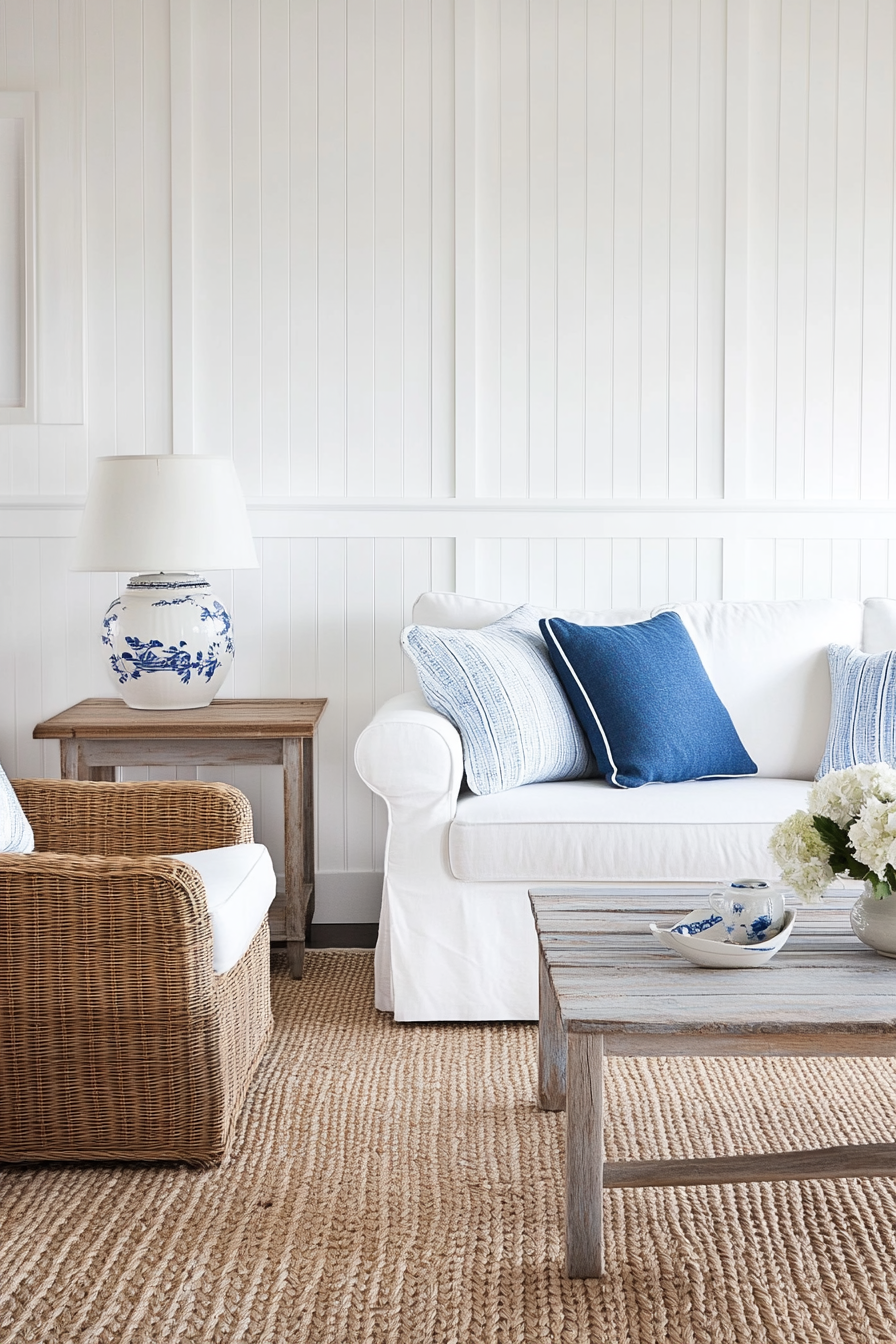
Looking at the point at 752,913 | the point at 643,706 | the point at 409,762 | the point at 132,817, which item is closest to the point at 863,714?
the point at 643,706

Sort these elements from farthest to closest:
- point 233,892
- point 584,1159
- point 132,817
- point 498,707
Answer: point 498,707
point 132,817
point 233,892
point 584,1159

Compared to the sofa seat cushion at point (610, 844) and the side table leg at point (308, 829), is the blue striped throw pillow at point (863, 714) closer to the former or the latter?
the sofa seat cushion at point (610, 844)

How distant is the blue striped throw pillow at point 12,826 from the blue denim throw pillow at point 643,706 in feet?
4.26

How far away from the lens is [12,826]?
2156mm

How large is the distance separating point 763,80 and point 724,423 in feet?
3.24

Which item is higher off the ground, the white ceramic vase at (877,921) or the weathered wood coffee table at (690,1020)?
the white ceramic vase at (877,921)

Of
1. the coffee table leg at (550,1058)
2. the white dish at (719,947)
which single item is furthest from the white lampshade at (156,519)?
the white dish at (719,947)

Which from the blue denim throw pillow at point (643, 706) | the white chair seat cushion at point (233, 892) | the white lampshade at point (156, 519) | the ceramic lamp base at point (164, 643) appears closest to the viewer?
the white chair seat cushion at point (233, 892)

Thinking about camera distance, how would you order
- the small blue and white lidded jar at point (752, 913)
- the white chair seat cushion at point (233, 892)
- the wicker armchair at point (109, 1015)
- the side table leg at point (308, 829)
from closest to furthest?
the small blue and white lidded jar at point (752, 913) < the wicker armchair at point (109, 1015) < the white chair seat cushion at point (233, 892) < the side table leg at point (308, 829)

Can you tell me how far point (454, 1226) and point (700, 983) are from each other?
0.56 metres

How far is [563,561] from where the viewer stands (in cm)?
340

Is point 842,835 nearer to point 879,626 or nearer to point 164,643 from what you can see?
point 879,626

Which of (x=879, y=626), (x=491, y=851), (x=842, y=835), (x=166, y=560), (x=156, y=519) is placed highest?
(x=156, y=519)

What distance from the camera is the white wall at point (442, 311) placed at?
3.29 metres
